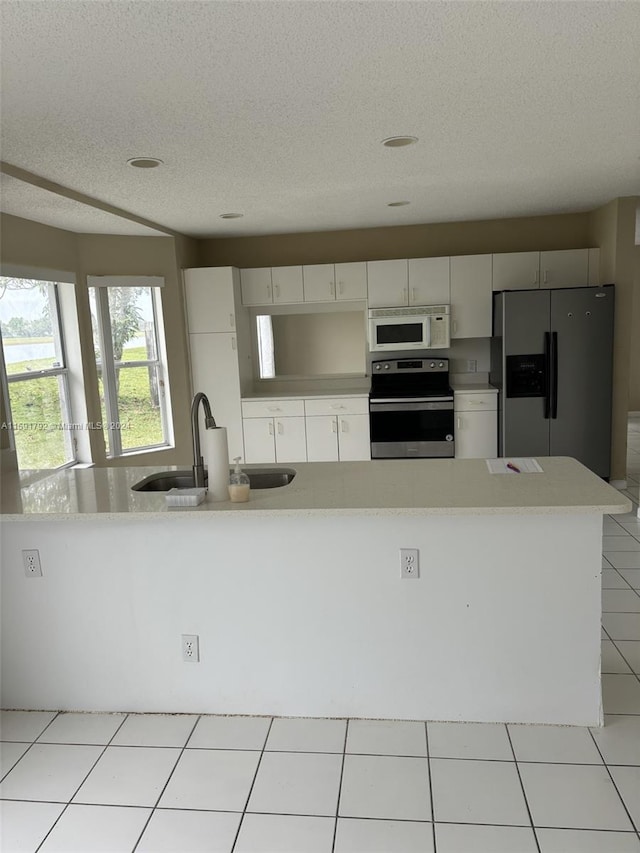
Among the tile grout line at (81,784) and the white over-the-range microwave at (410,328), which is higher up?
the white over-the-range microwave at (410,328)

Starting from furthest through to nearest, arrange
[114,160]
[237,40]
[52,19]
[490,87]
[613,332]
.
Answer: [613,332] → [114,160] → [490,87] → [237,40] → [52,19]

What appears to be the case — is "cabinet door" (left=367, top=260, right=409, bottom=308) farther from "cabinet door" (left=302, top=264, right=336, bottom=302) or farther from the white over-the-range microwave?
"cabinet door" (left=302, top=264, right=336, bottom=302)

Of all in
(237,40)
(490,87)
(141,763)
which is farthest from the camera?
(490,87)

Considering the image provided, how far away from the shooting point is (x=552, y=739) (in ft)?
7.61

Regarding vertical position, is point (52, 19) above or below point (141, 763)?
above

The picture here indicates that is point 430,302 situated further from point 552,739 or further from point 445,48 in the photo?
point 552,739

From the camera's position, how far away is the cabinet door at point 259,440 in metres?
5.88

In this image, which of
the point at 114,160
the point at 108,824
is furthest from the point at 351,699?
the point at 114,160

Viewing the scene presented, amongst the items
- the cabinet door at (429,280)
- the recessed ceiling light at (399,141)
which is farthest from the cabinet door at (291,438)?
the recessed ceiling light at (399,141)

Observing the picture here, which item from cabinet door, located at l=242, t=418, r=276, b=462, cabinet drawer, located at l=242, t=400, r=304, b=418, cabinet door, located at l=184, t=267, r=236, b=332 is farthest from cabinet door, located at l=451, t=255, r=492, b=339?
cabinet door, located at l=184, t=267, r=236, b=332

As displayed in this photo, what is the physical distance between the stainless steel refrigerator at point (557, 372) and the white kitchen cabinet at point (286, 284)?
1.79 meters

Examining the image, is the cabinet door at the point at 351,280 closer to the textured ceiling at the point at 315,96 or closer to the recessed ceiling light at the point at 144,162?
the textured ceiling at the point at 315,96

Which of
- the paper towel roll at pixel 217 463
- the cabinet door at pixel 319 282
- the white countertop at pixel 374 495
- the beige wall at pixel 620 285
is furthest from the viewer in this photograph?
the cabinet door at pixel 319 282

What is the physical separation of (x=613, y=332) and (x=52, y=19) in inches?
180
